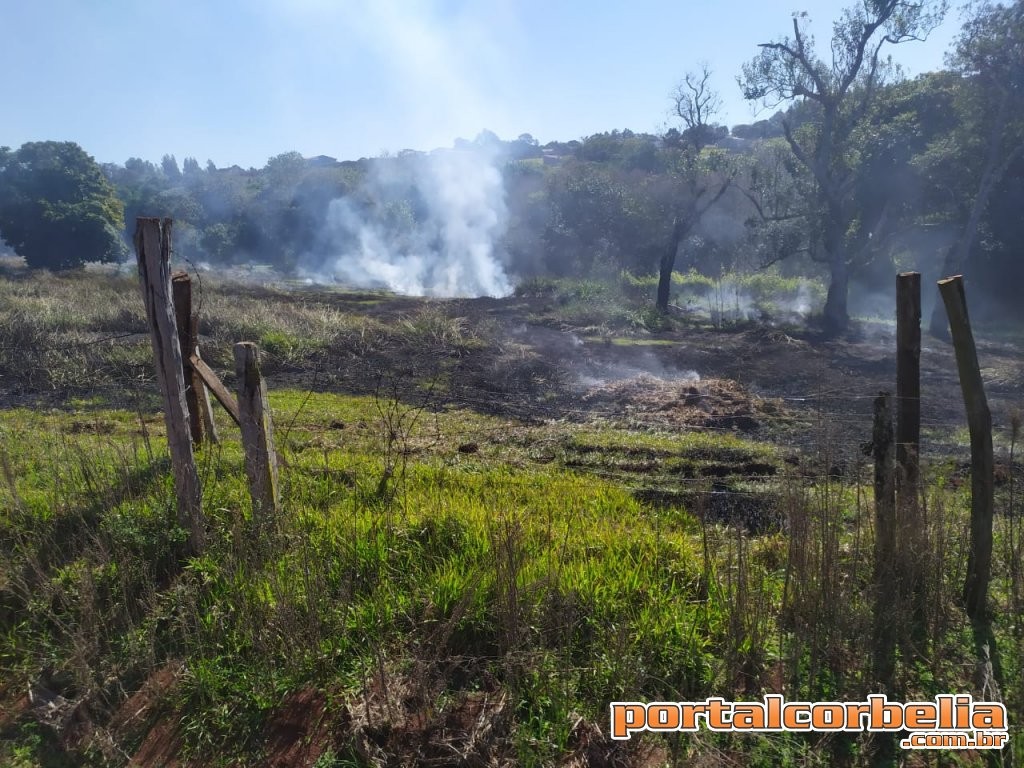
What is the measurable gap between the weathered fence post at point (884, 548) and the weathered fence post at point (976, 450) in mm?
405

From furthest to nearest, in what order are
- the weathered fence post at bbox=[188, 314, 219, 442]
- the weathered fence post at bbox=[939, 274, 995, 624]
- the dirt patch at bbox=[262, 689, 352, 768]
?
the weathered fence post at bbox=[188, 314, 219, 442] → the weathered fence post at bbox=[939, 274, 995, 624] → the dirt patch at bbox=[262, 689, 352, 768]

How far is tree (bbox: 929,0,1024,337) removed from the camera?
20.3 metres

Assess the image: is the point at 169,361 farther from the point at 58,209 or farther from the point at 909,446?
the point at 58,209

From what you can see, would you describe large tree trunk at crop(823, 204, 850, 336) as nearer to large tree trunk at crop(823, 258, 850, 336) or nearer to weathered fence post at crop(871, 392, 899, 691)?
large tree trunk at crop(823, 258, 850, 336)

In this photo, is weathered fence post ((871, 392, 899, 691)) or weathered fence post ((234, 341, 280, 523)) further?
weathered fence post ((234, 341, 280, 523))

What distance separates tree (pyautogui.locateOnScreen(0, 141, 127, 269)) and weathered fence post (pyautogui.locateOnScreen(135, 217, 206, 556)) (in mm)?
33719

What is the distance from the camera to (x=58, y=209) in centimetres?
3191

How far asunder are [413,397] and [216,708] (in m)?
8.65

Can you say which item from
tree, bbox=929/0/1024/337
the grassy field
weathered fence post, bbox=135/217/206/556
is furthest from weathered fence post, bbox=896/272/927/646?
tree, bbox=929/0/1024/337

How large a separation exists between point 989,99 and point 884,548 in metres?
24.2

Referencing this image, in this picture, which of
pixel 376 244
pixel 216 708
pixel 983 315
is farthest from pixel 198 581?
pixel 376 244

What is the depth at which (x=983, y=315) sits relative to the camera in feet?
87.3

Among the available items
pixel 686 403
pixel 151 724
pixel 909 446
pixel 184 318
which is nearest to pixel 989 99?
pixel 686 403

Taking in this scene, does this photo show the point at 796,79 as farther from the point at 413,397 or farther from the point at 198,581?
the point at 198,581
